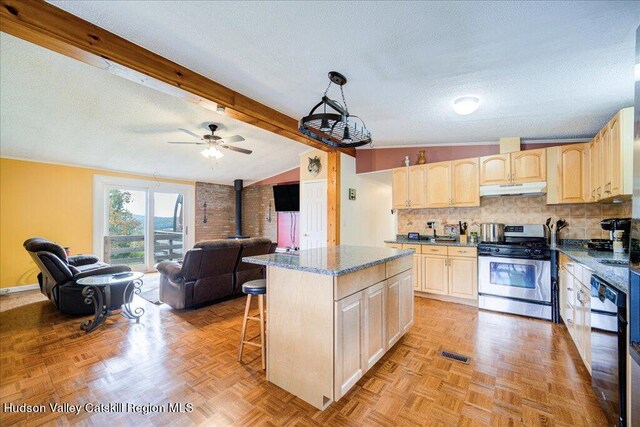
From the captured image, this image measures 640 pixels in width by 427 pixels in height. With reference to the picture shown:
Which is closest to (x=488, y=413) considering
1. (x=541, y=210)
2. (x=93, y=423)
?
(x=93, y=423)

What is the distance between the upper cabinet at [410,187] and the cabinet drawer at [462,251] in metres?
0.83

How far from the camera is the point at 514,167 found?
362cm

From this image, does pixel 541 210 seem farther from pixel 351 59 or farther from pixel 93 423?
pixel 93 423

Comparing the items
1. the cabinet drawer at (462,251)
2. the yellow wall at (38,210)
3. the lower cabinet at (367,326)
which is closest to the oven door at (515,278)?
the cabinet drawer at (462,251)

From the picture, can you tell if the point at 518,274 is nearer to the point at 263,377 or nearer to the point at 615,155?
the point at 615,155

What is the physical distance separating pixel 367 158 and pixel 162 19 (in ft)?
12.7

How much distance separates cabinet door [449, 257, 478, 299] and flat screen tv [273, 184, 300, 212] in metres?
3.70

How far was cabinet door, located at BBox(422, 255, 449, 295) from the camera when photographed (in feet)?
12.8

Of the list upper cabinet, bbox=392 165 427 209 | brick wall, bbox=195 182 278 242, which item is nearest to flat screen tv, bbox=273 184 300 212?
brick wall, bbox=195 182 278 242

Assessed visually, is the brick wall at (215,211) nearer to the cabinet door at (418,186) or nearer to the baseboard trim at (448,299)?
the cabinet door at (418,186)

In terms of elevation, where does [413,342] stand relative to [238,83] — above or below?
below

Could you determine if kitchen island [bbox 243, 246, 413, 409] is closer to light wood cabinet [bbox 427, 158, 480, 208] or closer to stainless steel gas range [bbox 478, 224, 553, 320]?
stainless steel gas range [bbox 478, 224, 553, 320]

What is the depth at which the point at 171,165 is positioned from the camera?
5.60 meters

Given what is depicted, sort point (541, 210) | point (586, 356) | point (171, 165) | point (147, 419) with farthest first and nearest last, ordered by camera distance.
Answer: point (171, 165), point (541, 210), point (586, 356), point (147, 419)
